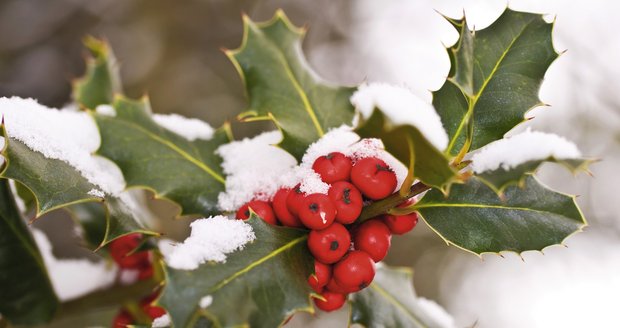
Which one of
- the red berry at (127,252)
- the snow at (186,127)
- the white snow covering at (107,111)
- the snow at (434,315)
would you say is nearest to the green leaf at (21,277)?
the red berry at (127,252)

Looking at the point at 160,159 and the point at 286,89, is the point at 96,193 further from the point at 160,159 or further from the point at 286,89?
the point at 286,89

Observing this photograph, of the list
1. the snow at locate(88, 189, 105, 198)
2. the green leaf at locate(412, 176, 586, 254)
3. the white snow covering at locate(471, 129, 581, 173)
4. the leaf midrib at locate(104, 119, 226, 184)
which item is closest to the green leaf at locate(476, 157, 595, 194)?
the white snow covering at locate(471, 129, 581, 173)

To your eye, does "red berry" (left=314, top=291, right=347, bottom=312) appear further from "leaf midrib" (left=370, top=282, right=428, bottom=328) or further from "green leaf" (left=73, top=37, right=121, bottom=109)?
"green leaf" (left=73, top=37, right=121, bottom=109)

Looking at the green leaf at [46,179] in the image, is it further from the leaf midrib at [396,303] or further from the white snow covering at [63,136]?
the leaf midrib at [396,303]

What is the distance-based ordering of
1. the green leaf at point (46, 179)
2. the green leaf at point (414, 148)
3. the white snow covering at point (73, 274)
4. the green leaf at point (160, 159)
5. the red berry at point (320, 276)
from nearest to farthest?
the green leaf at point (414, 148)
the green leaf at point (46, 179)
the red berry at point (320, 276)
the green leaf at point (160, 159)
the white snow covering at point (73, 274)

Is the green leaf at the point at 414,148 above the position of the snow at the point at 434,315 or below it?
above

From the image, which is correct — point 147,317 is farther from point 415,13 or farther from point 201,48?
point 415,13

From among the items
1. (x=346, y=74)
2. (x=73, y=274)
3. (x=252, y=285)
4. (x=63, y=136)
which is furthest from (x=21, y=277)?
(x=346, y=74)

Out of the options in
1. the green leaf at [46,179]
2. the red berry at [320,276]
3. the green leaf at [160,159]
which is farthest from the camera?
the green leaf at [160,159]
